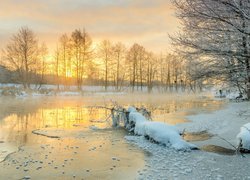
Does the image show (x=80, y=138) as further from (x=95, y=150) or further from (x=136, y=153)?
(x=136, y=153)

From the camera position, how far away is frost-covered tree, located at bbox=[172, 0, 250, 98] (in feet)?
27.8

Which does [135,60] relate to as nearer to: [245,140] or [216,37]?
[216,37]

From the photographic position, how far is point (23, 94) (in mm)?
42031

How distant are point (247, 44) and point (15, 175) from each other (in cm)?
819

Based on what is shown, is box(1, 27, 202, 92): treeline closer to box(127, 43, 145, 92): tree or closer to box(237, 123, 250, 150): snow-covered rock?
box(127, 43, 145, 92): tree

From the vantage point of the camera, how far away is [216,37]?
36.2 ft

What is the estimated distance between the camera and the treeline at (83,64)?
167ft

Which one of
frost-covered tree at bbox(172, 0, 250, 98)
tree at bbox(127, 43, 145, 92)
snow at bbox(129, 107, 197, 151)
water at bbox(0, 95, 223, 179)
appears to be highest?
tree at bbox(127, 43, 145, 92)

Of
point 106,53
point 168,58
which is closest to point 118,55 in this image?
point 106,53

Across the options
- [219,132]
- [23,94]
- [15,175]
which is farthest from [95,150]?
[23,94]

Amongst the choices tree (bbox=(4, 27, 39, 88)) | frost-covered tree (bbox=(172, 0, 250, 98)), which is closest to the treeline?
tree (bbox=(4, 27, 39, 88))

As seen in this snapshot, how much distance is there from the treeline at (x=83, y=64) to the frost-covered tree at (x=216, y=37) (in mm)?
30802

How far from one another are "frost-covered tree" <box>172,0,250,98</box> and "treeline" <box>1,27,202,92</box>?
101 feet

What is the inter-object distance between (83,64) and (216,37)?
46342 millimetres
